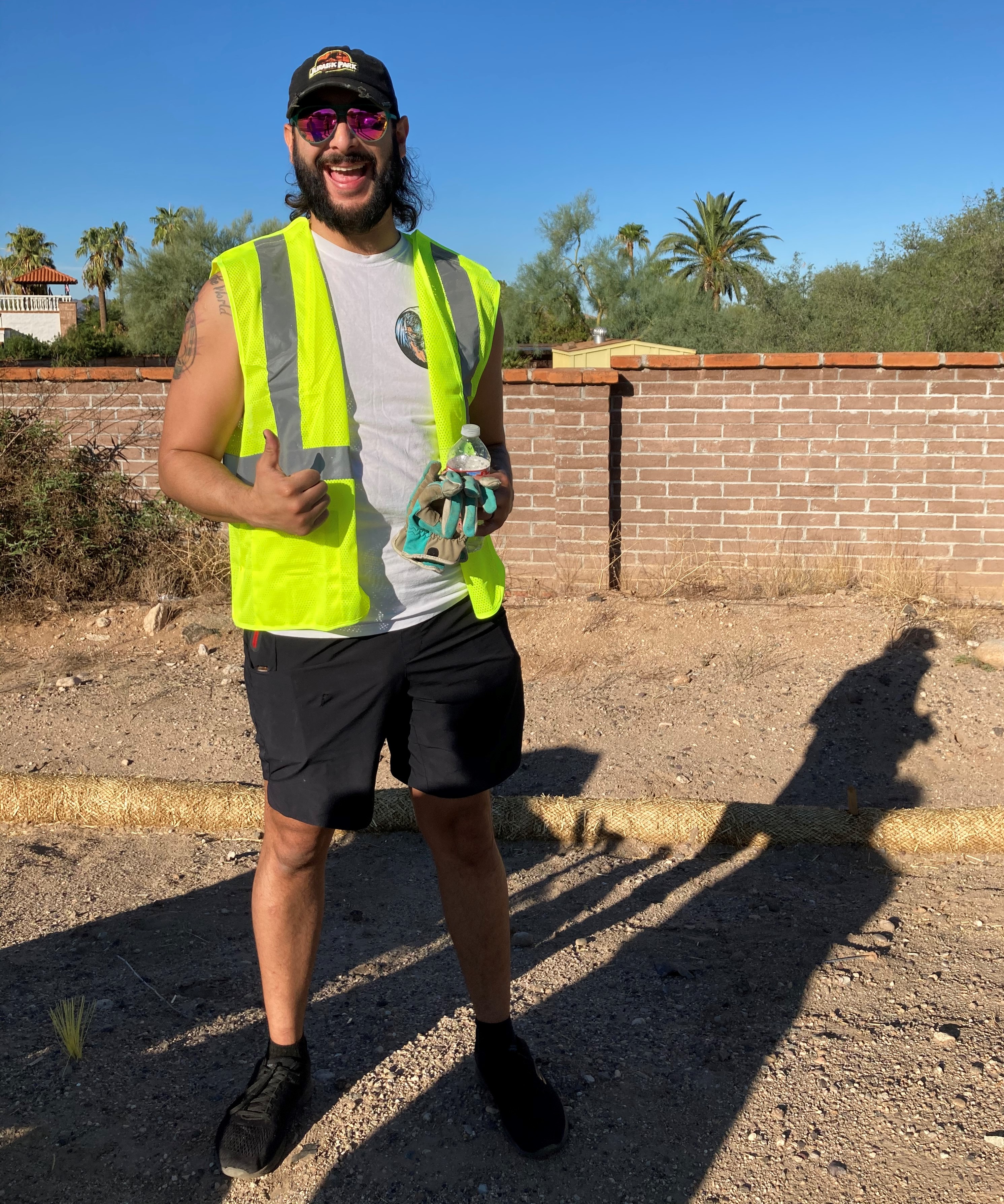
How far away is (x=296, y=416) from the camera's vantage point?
6.33ft

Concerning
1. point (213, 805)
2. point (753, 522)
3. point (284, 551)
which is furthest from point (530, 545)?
point (284, 551)

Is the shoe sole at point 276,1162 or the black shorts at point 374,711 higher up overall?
the black shorts at point 374,711

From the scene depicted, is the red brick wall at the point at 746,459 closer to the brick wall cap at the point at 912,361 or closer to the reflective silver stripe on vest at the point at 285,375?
the brick wall cap at the point at 912,361

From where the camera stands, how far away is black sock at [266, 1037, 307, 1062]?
224 centimetres

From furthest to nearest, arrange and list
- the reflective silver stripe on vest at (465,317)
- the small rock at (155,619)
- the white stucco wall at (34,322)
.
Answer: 1. the white stucco wall at (34,322)
2. the small rock at (155,619)
3. the reflective silver stripe on vest at (465,317)

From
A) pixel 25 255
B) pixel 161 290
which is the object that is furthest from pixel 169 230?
pixel 25 255

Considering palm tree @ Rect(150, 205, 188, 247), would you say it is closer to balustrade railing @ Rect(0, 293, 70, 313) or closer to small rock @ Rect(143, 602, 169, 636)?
balustrade railing @ Rect(0, 293, 70, 313)

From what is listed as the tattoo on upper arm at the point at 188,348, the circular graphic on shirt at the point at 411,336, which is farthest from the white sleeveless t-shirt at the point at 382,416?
the tattoo on upper arm at the point at 188,348

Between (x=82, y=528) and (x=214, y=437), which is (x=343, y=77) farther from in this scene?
(x=82, y=528)

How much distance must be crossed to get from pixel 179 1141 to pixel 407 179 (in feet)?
7.15

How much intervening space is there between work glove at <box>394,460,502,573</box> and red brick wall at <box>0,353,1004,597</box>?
5.81 metres

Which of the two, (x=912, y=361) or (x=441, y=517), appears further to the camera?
(x=912, y=361)

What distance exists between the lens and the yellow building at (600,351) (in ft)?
79.7

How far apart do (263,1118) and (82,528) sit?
6198 millimetres
